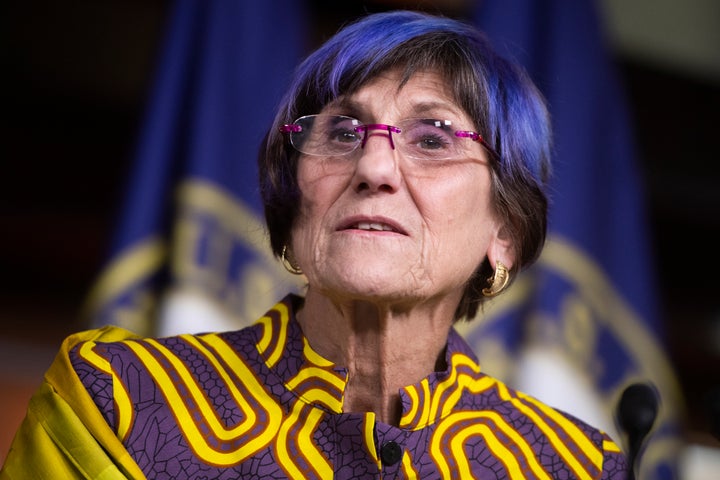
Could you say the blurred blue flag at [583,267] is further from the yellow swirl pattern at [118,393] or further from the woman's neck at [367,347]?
the yellow swirl pattern at [118,393]

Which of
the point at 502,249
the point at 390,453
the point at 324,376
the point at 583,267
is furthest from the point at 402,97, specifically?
the point at 583,267

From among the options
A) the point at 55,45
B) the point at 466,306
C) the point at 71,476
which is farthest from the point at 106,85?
the point at 71,476

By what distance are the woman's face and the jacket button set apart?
24cm

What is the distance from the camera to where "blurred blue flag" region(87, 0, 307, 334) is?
3115 millimetres

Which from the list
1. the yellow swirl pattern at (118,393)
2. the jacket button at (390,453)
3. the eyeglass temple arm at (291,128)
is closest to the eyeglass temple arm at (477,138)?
the eyeglass temple arm at (291,128)

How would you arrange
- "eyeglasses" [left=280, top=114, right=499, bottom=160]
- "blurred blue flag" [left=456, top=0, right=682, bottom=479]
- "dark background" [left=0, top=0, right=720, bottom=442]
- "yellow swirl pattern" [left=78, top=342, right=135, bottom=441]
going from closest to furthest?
"yellow swirl pattern" [left=78, top=342, right=135, bottom=441] < "eyeglasses" [left=280, top=114, right=499, bottom=160] < "blurred blue flag" [left=456, top=0, right=682, bottom=479] < "dark background" [left=0, top=0, right=720, bottom=442]

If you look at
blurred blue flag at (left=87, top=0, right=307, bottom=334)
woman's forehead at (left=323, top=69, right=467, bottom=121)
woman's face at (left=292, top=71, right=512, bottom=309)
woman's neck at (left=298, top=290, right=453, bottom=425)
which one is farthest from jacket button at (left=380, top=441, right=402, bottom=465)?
blurred blue flag at (left=87, top=0, right=307, bottom=334)

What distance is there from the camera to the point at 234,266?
3.26 m

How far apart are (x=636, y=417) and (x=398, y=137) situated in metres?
0.64

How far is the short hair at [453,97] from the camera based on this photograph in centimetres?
181

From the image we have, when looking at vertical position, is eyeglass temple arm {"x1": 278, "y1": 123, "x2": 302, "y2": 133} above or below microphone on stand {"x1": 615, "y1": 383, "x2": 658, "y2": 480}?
above

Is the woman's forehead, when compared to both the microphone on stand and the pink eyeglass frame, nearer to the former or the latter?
the pink eyeglass frame

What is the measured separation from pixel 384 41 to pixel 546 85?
1.89 meters

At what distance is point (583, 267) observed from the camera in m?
3.48
